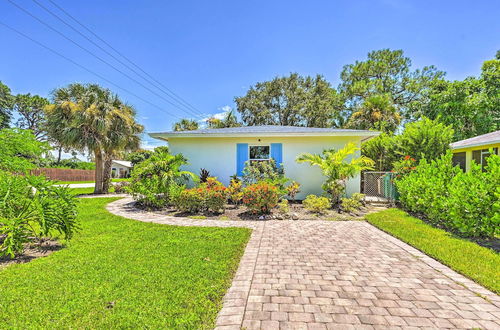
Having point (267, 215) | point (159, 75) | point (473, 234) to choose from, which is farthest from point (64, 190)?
point (159, 75)

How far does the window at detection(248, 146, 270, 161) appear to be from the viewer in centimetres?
1073

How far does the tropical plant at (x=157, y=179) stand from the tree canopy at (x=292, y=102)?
19.8 metres

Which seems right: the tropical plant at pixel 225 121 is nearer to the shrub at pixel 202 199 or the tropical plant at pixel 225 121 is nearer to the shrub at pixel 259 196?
the shrub at pixel 202 199

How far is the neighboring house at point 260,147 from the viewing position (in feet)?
33.4

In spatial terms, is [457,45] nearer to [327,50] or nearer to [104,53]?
[327,50]

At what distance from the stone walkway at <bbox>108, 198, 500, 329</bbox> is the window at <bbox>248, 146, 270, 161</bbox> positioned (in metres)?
6.14

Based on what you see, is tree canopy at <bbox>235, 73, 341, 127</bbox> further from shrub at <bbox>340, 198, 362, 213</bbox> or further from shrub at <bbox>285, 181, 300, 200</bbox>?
shrub at <bbox>340, 198, 362, 213</bbox>

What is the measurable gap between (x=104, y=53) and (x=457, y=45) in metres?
21.6

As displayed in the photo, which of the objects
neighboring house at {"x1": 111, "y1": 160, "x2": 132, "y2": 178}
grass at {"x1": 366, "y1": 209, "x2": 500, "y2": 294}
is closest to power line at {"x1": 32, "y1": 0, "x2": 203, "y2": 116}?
grass at {"x1": 366, "y1": 209, "x2": 500, "y2": 294}

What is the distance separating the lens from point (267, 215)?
752cm

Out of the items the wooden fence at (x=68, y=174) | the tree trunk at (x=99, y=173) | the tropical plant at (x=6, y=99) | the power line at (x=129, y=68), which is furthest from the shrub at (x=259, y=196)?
the tropical plant at (x=6, y=99)

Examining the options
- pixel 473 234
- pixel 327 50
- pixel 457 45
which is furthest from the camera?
pixel 327 50

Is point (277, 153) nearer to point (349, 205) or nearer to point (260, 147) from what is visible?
point (260, 147)

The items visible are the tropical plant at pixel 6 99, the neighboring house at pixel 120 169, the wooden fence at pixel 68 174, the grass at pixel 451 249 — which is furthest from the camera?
the neighboring house at pixel 120 169
